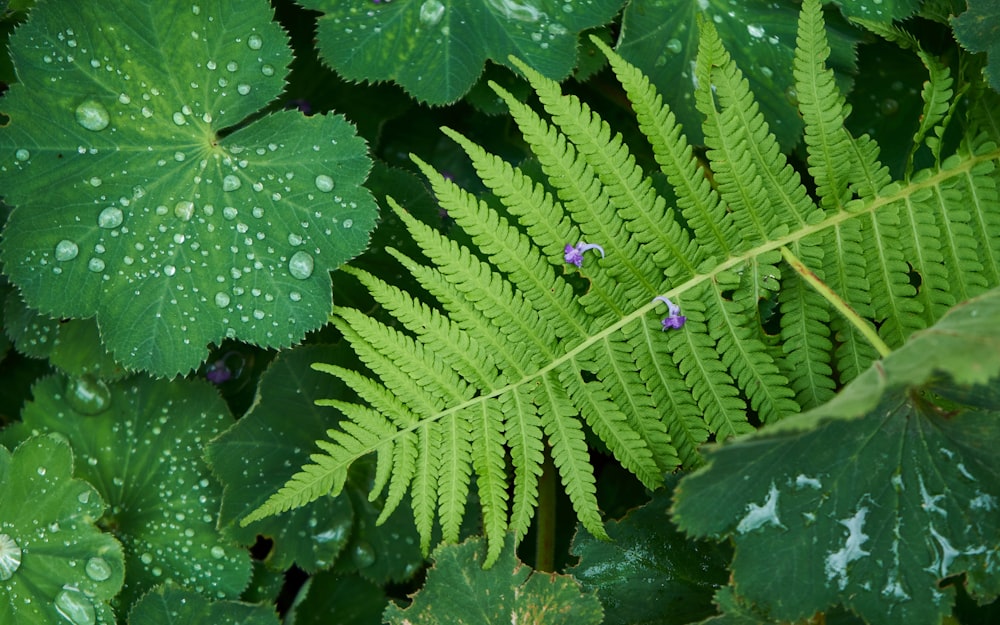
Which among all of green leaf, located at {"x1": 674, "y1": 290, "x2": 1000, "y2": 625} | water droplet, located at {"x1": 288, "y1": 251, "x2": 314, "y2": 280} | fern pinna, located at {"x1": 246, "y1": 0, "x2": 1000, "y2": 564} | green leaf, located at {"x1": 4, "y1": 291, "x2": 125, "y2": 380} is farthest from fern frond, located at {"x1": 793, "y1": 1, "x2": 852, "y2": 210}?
green leaf, located at {"x1": 4, "y1": 291, "x2": 125, "y2": 380}

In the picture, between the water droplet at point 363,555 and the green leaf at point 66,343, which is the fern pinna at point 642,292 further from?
the green leaf at point 66,343

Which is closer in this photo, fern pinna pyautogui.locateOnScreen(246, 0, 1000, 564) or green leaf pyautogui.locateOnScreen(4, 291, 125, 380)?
fern pinna pyautogui.locateOnScreen(246, 0, 1000, 564)

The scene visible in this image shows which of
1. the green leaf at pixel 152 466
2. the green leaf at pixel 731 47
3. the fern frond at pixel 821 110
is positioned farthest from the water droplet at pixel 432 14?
the green leaf at pixel 152 466

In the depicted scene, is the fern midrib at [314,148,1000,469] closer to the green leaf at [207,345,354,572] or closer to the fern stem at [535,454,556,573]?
the fern stem at [535,454,556,573]

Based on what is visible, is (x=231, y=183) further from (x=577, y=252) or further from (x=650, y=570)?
(x=650, y=570)

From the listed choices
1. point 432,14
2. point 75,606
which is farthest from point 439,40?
point 75,606

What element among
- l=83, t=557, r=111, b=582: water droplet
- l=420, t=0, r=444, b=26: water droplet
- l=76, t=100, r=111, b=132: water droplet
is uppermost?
l=420, t=0, r=444, b=26: water droplet
